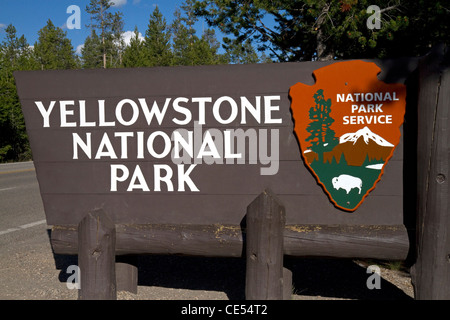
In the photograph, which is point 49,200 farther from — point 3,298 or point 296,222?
point 296,222

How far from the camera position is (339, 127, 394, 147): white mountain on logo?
283 cm


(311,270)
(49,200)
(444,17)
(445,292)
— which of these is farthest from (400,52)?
(49,200)

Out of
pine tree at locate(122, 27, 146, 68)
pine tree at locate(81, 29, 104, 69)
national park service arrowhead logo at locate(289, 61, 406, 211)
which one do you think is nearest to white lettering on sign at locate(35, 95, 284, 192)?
national park service arrowhead logo at locate(289, 61, 406, 211)

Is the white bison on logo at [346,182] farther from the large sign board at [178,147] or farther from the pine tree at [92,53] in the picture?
the pine tree at [92,53]

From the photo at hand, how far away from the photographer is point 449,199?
2.62m

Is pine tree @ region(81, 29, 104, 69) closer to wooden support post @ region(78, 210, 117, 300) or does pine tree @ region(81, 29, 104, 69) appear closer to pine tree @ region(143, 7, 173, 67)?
pine tree @ region(143, 7, 173, 67)

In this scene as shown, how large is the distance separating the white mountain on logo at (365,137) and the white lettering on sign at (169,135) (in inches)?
18.1

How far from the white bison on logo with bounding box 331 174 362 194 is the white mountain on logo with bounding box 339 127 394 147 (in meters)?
0.24

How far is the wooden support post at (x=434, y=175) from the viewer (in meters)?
2.59

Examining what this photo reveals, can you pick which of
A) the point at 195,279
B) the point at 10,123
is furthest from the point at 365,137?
the point at 10,123

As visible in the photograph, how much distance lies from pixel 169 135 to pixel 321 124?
106 centimetres

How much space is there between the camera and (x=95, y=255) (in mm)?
2871

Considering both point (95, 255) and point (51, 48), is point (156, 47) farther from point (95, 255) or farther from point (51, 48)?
point (95, 255)
